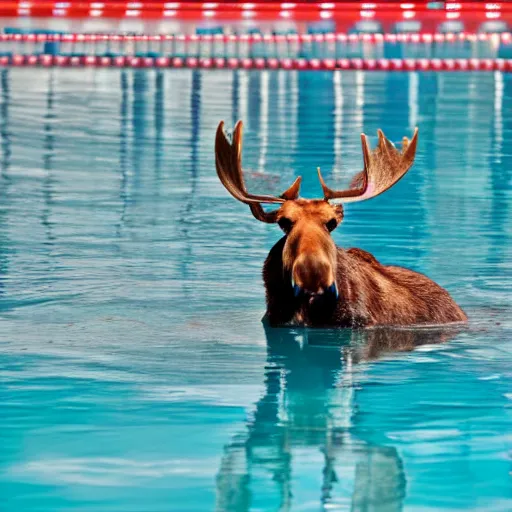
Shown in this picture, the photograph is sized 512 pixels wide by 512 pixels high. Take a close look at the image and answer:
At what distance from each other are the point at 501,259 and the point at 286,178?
4737 millimetres

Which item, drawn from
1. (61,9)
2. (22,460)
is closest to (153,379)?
(22,460)

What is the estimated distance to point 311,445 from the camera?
6133 mm

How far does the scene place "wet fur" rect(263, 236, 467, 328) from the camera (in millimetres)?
8258

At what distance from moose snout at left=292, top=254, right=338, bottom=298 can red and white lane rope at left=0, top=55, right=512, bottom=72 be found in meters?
27.5

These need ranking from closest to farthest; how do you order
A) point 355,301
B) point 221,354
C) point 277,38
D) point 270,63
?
point 221,354 < point 355,301 < point 270,63 < point 277,38

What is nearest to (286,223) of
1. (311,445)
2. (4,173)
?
(311,445)

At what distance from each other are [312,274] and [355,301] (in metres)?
0.71

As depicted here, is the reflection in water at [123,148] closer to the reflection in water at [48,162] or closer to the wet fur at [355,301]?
the reflection in water at [48,162]

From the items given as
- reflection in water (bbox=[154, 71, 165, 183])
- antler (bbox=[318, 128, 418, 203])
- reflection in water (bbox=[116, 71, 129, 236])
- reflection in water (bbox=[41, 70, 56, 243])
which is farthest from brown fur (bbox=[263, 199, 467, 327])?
reflection in water (bbox=[154, 71, 165, 183])

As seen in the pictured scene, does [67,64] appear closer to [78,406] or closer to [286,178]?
[286,178]

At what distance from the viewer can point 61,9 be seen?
39406mm

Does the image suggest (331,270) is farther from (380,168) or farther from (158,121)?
(158,121)

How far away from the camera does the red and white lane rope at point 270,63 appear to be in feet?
115

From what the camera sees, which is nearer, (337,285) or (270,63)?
(337,285)
